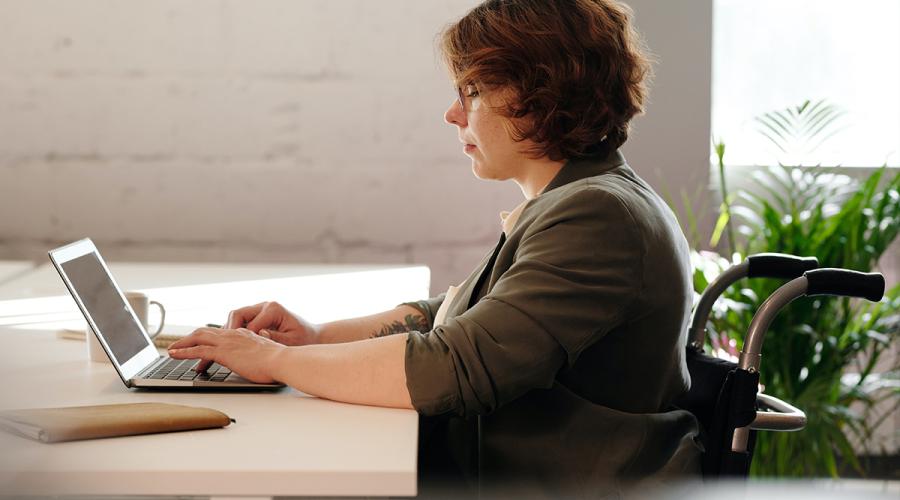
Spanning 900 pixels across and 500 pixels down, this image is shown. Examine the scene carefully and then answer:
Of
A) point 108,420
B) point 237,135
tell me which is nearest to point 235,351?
point 108,420

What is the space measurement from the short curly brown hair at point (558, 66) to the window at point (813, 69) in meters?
1.77

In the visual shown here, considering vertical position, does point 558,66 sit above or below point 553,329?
above

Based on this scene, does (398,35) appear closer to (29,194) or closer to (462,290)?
(29,194)

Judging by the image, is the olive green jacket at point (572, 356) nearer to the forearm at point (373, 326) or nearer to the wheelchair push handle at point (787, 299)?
the wheelchair push handle at point (787, 299)

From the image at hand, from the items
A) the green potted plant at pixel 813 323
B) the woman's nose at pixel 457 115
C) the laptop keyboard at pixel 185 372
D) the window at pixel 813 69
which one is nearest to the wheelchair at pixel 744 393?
the woman's nose at pixel 457 115

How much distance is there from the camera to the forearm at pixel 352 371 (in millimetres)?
1204

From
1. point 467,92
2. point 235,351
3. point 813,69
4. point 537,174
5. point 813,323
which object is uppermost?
point 813,69

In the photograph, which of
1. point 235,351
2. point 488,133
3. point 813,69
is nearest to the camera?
point 235,351

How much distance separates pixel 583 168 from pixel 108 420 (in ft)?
2.36

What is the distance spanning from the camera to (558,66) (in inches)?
55.7

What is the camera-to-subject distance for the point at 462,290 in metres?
1.44

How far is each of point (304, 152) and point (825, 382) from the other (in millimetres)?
1474

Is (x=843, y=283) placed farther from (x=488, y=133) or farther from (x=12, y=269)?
(x=12, y=269)

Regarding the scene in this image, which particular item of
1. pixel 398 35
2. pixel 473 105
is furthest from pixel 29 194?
pixel 473 105
